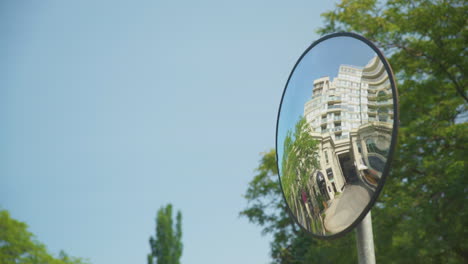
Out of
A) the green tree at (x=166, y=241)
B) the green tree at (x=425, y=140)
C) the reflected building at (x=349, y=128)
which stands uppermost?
the green tree at (x=166, y=241)

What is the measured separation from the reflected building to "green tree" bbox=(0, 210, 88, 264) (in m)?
22.2

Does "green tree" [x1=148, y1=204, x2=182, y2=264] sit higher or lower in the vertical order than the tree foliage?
higher

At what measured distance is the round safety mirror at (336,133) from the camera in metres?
1.86

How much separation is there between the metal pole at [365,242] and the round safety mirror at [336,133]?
5 centimetres

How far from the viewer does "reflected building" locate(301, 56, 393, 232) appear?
73.2 inches

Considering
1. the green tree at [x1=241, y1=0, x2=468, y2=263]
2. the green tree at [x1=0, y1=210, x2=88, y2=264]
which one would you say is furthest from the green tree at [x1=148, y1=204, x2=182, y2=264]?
the green tree at [x1=241, y1=0, x2=468, y2=263]

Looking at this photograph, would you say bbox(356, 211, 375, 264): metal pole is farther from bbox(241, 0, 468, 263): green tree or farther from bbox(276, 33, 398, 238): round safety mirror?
bbox(241, 0, 468, 263): green tree

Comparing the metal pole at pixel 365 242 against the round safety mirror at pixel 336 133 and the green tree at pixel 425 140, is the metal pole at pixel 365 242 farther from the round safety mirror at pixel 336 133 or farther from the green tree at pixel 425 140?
the green tree at pixel 425 140

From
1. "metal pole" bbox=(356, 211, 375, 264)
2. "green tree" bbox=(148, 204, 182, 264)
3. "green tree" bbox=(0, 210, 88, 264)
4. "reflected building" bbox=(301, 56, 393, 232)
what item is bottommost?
Answer: "metal pole" bbox=(356, 211, 375, 264)

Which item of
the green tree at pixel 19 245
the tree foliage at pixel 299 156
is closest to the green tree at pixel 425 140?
the tree foliage at pixel 299 156

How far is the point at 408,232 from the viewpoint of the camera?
977 cm

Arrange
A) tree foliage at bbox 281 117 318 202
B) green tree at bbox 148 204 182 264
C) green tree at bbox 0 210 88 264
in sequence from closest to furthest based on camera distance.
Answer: tree foliage at bbox 281 117 318 202
green tree at bbox 0 210 88 264
green tree at bbox 148 204 182 264

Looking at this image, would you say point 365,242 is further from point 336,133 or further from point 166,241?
point 166,241

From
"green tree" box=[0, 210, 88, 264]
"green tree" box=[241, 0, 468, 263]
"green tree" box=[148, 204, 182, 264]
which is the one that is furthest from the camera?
"green tree" box=[148, 204, 182, 264]
